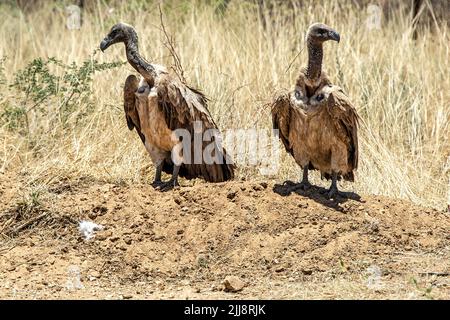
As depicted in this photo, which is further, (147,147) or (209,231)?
(147,147)

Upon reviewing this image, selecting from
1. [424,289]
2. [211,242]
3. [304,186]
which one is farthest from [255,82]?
[424,289]

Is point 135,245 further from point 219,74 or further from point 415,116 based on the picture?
point 415,116

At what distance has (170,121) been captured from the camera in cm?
832

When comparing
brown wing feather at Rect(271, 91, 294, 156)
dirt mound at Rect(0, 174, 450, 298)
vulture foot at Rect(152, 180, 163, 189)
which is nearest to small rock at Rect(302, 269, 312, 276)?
dirt mound at Rect(0, 174, 450, 298)

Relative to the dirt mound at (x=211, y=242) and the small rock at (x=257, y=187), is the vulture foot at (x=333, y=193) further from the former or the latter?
the small rock at (x=257, y=187)

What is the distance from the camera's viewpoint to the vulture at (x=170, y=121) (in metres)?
8.27

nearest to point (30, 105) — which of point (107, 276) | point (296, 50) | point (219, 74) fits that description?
point (219, 74)

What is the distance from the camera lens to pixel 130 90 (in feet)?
27.5

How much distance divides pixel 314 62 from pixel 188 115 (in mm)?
1256

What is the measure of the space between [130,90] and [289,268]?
2531mm

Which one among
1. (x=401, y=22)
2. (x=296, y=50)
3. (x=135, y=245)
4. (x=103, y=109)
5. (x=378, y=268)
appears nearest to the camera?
(x=378, y=268)

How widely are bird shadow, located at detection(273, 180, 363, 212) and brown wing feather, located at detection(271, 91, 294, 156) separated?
0.47 metres

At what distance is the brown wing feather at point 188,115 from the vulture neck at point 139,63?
0.10 m

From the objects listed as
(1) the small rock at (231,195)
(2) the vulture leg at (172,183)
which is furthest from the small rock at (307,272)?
(2) the vulture leg at (172,183)
